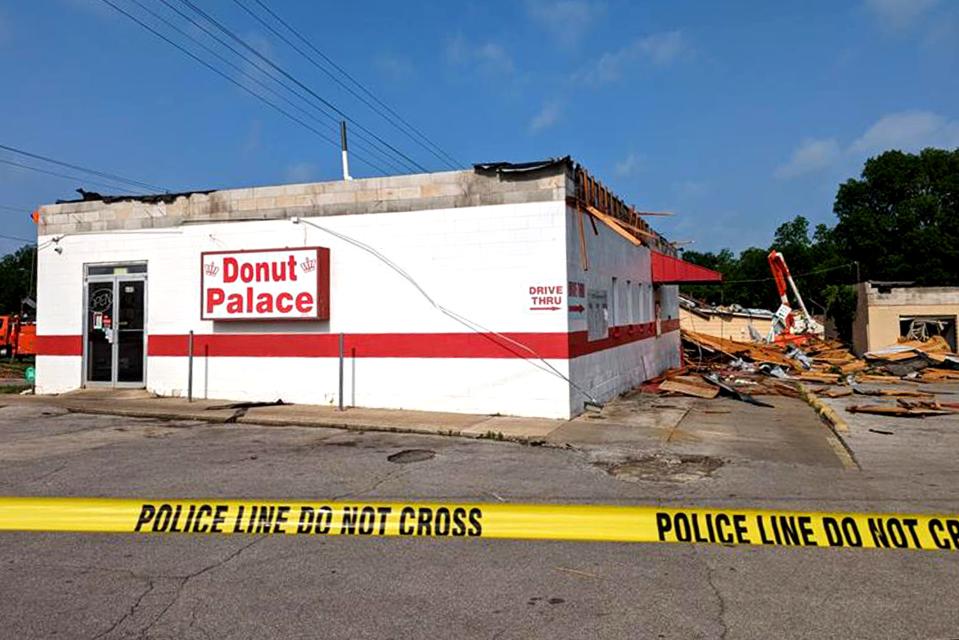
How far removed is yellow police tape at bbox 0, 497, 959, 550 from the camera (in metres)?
4.87

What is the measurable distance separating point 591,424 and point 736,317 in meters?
39.7

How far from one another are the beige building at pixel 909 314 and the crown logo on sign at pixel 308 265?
2904 centimetres

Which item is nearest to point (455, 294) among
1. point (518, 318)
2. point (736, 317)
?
point (518, 318)

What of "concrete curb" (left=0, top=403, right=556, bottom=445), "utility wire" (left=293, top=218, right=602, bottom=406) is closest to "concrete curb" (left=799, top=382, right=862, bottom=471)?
"concrete curb" (left=0, top=403, right=556, bottom=445)

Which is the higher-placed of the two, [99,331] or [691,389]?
[99,331]

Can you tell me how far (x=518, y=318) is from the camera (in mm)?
12586

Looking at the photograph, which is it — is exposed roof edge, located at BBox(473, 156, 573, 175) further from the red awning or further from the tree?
the tree

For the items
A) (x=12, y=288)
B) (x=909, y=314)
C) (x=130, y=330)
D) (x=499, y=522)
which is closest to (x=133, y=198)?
(x=130, y=330)

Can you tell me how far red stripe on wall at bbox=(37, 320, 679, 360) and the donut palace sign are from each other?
0.51m

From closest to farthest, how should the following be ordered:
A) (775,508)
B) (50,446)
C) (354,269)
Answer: (775,508)
(50,446)
(354,269)

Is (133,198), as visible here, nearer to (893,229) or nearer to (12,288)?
→ (893,229)

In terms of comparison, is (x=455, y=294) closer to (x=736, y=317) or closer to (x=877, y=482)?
(x=877, y=482)

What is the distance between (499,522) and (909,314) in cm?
3419

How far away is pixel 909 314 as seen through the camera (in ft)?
108
